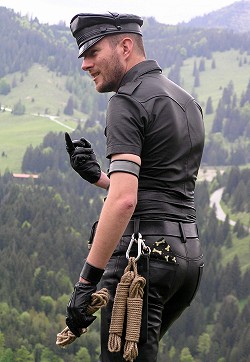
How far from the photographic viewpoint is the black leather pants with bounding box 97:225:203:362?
23.8ft

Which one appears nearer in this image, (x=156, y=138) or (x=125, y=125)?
(x=125, y=125)

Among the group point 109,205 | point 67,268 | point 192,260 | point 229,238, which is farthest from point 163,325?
point 229,238

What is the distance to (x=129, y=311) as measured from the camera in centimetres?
717

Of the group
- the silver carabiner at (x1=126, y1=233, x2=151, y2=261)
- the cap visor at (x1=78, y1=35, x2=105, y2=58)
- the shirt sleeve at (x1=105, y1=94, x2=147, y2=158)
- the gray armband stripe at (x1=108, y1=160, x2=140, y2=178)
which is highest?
the cap visor at (x1=78, y1=35, x2=105, y2=58)

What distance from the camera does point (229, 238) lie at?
193000 millimetres

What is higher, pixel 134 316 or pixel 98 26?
pixel 98 26

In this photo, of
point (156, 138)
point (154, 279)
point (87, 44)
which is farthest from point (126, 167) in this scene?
point (87, 44)

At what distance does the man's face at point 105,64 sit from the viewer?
7.63 meters

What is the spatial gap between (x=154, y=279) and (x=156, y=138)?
1.30 meters

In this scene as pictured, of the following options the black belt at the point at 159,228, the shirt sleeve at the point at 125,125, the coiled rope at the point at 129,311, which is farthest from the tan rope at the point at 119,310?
the shirt sleeve at the point at 125,125

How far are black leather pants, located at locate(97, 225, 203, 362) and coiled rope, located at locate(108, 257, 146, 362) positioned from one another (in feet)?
0.28

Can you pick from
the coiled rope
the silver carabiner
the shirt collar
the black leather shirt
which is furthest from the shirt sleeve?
the coiled rope

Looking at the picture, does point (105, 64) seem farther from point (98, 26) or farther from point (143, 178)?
point (143, 178)

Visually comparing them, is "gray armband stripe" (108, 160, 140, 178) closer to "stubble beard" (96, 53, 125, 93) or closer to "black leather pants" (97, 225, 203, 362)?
"black leather pants" (97, 225, 203, 362)
